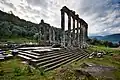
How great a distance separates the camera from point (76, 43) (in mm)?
36844

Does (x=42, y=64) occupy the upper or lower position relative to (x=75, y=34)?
lower

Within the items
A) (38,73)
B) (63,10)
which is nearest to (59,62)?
(38,73)

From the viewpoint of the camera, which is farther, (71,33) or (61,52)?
(71,33)

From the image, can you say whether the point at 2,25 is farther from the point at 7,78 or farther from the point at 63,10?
the point at 7,78

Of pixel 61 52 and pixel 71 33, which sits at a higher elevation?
pixel 71 33

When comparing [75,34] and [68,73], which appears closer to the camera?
[68,73]

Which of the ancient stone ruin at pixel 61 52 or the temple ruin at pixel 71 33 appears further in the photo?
the temple ruin at pixel 71 33

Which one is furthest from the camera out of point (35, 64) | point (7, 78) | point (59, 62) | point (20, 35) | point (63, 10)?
point (20, 35)

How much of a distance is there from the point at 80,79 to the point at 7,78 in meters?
5.20

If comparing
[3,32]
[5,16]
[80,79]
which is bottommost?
[80,79]

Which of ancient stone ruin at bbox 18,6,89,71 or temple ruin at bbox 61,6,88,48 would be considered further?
temple ruin at bbox 61,6,88,48

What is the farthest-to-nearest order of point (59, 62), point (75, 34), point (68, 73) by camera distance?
point (75, 34), point (59, 62), point (68, 73)

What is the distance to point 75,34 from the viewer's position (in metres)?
36.6

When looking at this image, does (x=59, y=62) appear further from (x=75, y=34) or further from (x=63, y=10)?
(x=75, y=34)
